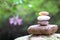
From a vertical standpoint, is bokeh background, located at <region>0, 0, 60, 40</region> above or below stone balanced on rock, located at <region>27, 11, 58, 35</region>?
above

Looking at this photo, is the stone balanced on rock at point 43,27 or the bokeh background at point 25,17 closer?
the stone balanced on rock at point 43,27

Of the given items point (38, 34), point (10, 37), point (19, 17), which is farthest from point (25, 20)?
point (38, 34)

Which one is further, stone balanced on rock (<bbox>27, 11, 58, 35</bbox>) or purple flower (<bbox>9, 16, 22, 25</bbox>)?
purple flower (<bbox>9, 16, 22, 25</bbox>)

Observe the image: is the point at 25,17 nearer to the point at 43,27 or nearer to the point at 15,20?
the point at 15,20

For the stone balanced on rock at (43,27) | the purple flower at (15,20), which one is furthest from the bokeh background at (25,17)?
the stone balanced on rock at (43,27)

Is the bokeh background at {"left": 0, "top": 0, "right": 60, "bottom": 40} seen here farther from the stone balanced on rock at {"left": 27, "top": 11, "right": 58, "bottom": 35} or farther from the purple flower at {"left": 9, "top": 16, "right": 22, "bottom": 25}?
the stone balanced on rock at {"left": 27, "top": 11, "right": 58, "bottom": 35}

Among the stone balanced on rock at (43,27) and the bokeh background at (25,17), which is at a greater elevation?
the bokeh background at (25,17)

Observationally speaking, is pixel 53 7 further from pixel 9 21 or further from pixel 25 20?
pixel 9 21

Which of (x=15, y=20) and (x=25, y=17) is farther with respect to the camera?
(x=25, y=17)

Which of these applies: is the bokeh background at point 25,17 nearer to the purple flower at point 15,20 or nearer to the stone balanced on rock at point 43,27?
the purple flower at point 15,20

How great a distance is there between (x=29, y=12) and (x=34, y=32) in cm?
72

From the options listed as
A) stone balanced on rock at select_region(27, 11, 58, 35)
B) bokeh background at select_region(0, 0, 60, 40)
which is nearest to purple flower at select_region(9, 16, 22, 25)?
bokeh background at select_region(0, 0, 60, 40)

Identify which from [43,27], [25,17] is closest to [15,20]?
[25,17]

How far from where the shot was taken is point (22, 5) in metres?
2.54
